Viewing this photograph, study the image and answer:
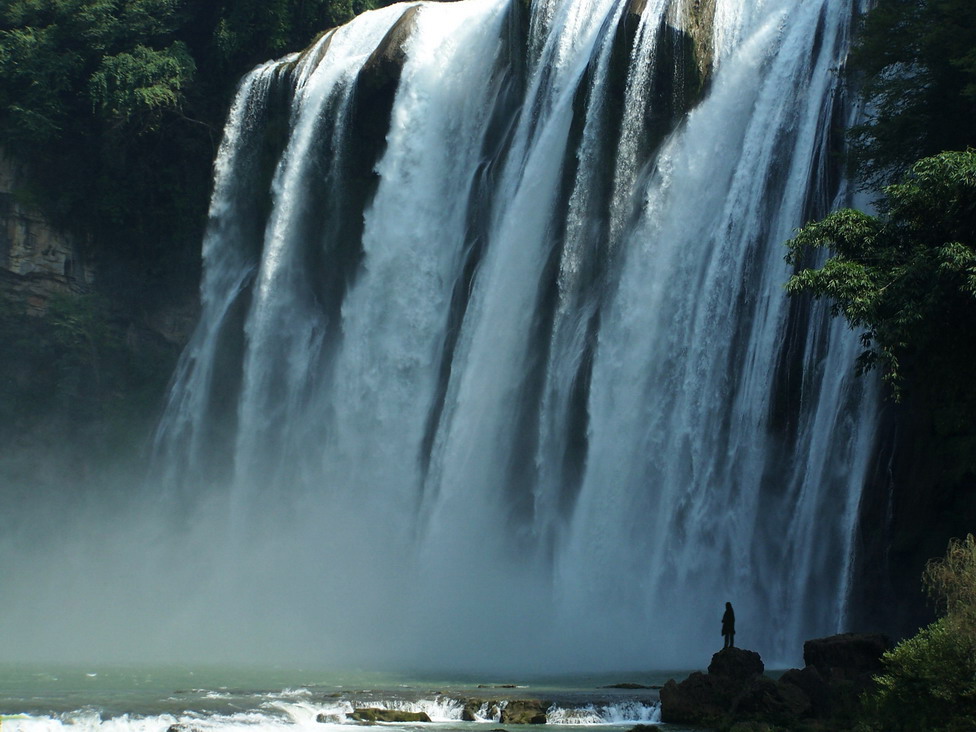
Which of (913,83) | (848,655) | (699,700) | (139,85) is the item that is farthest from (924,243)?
(139,85)

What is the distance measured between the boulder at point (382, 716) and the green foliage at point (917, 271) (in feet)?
25.1

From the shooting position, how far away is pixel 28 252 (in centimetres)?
3825

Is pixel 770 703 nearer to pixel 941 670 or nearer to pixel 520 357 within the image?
pixel 941 670

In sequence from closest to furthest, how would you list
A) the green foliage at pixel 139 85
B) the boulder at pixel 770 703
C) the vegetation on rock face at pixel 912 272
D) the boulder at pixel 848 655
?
the boulder at pixel 770 703, the boulder at pixel 848 655, the vegetation on rock face at pixel 912 272, the green foliage at pixel 139 85

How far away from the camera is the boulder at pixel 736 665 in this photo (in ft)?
53.0

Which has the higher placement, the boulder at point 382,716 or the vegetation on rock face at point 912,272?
the vegetation on rock face at point 912,272

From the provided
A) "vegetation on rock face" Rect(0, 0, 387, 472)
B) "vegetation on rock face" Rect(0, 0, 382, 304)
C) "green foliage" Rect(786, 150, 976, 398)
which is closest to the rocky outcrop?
"green foliage" Rect(786, 150, 976, 398)

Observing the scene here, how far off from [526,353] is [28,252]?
1927cm

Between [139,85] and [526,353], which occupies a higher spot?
[139,85]

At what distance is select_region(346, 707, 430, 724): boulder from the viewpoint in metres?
16.0

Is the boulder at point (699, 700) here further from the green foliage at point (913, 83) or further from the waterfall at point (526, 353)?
the green foliage at point (913, 83)

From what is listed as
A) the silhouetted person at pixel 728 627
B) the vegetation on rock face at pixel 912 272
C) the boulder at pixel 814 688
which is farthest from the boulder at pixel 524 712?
the vegetation on rock face at pixel 912 272

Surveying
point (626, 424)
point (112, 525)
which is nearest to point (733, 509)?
point (626, 424)

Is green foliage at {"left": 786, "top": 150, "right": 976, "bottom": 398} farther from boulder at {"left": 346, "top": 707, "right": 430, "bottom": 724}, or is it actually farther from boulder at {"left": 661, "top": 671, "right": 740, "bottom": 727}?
boulder at {"left": 346, "top": 707, "right": 430, "bottom": 724}
